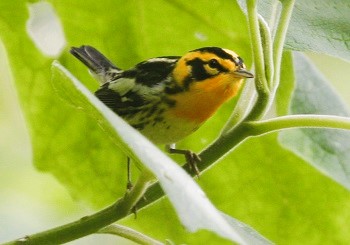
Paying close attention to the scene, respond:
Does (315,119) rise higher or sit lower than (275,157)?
higher

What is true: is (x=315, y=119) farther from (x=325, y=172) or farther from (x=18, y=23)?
(x=18, y=23)

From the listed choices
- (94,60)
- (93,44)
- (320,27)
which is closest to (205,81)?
(94,60)

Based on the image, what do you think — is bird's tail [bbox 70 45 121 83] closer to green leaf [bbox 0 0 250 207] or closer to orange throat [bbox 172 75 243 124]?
green leaf [bbox 0 0 250 207]

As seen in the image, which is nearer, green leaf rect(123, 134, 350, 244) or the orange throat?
green leaf rect(123, 134, 350, 244)

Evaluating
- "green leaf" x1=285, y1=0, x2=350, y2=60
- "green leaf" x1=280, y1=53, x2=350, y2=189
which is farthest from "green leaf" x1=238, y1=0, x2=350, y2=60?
"green leaf" x1=280, y1=53, x2=350, y2=189

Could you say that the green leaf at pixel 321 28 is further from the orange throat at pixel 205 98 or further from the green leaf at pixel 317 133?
the orange throat at pixel 205 98

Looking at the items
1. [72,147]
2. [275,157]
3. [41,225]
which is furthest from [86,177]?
[41,225]

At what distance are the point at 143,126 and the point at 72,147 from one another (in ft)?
1.64

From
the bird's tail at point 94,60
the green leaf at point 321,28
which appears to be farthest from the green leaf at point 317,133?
the bird's tail at point 94,60

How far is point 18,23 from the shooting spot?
1775mm

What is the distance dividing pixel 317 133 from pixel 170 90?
0.67 m

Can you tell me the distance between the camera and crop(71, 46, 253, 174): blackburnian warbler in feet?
6.93

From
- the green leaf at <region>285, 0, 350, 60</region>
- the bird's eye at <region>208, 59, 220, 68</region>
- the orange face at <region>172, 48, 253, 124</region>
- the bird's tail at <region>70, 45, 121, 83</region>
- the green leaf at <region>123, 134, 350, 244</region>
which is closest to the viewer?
the green leaf at <region>285, 0, 350, 60</region>

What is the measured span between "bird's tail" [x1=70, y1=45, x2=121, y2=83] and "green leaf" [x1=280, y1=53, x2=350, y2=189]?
1.64 ft
